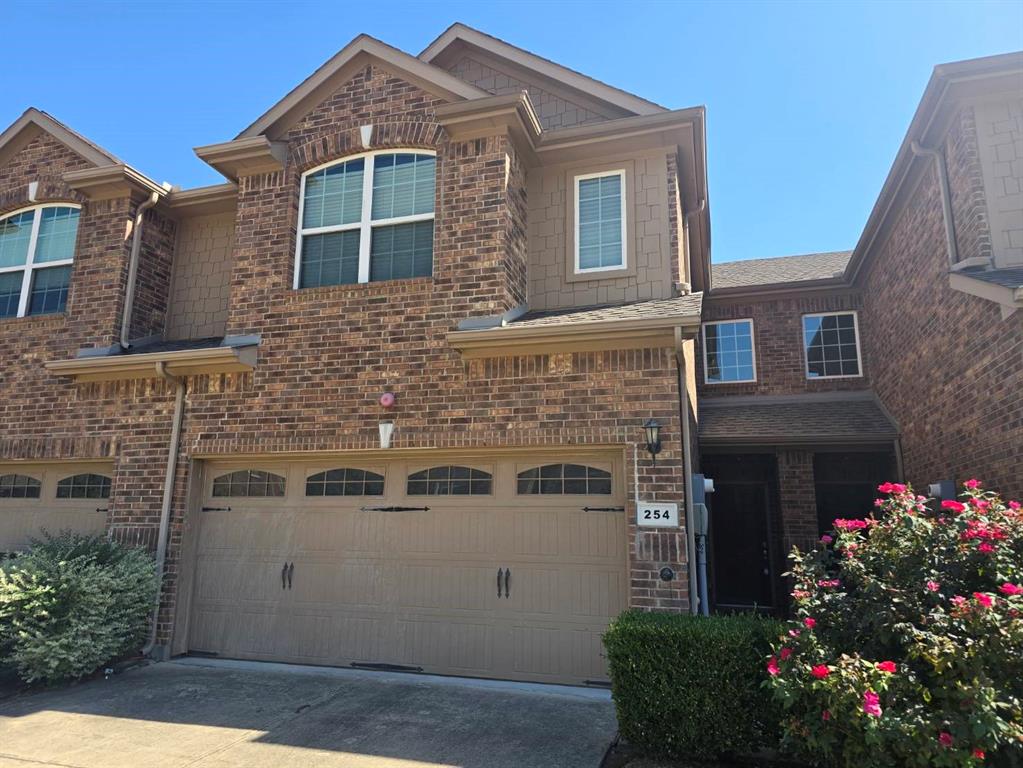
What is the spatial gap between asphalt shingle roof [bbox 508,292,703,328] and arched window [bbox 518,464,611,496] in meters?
1.58

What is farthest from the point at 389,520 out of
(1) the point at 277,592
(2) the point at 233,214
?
(2) the point at 233,214

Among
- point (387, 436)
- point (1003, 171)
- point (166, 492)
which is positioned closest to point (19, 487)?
point (166, 492)

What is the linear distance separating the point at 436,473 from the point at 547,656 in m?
2.31

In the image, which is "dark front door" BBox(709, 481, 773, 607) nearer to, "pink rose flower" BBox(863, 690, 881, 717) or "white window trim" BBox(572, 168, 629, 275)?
"white window trim" BBox(572, 168, 629, 275)

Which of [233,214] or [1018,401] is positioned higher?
[233,214]

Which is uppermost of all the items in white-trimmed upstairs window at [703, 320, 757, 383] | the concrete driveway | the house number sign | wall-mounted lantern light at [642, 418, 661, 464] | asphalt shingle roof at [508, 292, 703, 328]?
white-trimmed upstairs window at [703, 320, 757, 383]

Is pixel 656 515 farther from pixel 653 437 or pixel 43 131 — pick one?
pixel 43 131

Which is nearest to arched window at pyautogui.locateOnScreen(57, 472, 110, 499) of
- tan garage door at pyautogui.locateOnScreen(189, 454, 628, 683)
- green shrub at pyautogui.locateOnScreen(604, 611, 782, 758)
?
tan garage door at pyautogui.locateOnScreen(189, 454, 628, 683)

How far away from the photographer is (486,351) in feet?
24.8

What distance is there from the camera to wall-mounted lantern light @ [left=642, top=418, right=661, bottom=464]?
678cm

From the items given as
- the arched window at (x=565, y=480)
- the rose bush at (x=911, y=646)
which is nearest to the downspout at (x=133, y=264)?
the arched window at (x=565, y=480)

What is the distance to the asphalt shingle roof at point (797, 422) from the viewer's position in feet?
36.8

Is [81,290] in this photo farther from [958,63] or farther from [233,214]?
[958,63]

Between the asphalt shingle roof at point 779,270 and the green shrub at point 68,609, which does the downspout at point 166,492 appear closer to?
the green shrub at point 68,609
